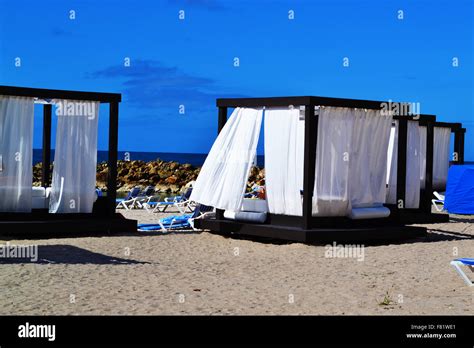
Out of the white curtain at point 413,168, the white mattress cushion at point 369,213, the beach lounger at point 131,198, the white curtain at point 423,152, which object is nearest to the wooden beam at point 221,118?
the white mattress cushion at point 369,213

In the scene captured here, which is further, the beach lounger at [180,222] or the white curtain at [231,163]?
the beach lounger at [180,222]

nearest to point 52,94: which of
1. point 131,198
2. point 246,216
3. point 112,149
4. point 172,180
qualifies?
point 112,149

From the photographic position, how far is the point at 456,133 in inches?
859

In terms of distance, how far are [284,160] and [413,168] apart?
541cm

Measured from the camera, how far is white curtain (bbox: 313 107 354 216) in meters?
12.0

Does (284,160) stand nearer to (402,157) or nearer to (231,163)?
(231,163)

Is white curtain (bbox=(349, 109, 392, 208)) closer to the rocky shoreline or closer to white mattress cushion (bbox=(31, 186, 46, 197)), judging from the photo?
white mattress cushion (bbox=(31, 186, 46, 197))

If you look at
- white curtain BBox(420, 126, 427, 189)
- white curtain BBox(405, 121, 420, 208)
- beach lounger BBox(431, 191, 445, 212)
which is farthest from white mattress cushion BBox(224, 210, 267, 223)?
beach lounger BBox(431, 191, 445, 212)

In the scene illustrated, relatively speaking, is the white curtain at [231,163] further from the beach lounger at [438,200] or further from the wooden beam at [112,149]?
the beach lounger at [438,200]

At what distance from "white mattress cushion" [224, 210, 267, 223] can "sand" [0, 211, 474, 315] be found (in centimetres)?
39

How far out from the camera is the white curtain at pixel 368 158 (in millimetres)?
12617

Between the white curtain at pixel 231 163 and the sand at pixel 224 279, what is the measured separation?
2.49ft

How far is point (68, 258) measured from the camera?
32.6 feet
